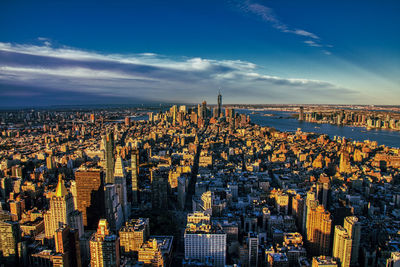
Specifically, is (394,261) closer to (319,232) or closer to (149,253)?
(319,232)

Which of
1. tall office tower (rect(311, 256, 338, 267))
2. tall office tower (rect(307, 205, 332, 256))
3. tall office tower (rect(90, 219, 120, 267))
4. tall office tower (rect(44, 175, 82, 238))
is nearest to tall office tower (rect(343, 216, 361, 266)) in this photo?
tall office tower (rect(307, 205, 332, 256))

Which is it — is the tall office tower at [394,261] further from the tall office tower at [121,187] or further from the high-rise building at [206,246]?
the tall office tower at [121,187]

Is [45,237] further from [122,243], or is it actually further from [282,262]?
[282,262]

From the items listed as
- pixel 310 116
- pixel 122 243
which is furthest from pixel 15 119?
pixel 310 116

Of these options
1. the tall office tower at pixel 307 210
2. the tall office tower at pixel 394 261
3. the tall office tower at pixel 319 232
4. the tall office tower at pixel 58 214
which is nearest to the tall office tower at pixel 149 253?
the tall office tower at pixel 58 214

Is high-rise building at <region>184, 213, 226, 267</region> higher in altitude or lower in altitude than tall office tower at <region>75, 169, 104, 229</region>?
lower

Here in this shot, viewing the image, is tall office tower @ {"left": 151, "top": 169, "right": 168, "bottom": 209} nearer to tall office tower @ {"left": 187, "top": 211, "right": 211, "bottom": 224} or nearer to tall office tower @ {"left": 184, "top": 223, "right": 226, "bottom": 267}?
tall office tower @ {"left": 187, "top": 211, "right": 211, "bottom": 224}
